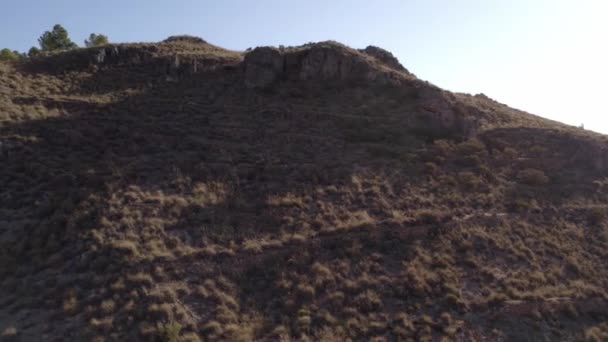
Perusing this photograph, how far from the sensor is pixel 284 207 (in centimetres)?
1994

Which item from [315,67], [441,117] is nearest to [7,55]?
[315,67]

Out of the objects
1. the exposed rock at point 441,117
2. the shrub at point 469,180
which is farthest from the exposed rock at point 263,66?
the shrub at point 469,180

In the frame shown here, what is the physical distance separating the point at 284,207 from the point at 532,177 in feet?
44.9

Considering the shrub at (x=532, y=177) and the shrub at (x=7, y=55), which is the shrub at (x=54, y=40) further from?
the shrub at (x=532, y=177)

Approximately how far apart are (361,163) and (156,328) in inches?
555

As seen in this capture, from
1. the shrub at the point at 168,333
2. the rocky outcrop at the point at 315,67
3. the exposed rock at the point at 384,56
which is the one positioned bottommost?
the shrub at the point at 168,333

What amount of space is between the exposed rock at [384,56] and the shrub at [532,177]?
1331 cm

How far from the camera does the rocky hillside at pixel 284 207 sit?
14453mm

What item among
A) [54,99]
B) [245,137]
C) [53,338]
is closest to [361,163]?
[245,137]

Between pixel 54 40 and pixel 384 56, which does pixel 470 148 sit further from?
pixel 54 40

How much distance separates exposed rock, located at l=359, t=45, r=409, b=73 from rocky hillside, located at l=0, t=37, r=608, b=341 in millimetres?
3067

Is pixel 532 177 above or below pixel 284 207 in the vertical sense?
above

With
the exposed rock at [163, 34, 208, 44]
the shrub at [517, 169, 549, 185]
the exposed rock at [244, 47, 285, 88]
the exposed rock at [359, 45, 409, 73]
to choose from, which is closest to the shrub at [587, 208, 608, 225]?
the shrub at [517, 169, 549, 185]

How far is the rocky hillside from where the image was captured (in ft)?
47.4
